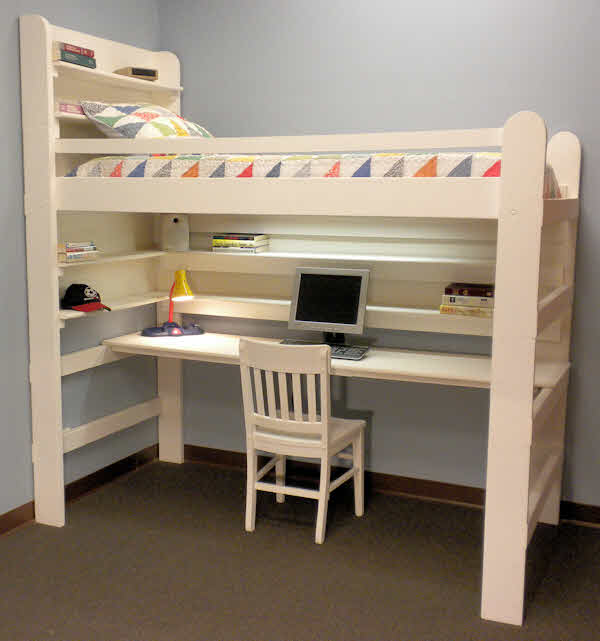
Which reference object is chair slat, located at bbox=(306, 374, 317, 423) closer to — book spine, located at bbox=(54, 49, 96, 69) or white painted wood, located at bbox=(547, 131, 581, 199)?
white painted wood, located at bbox=(547, 131, 581, 199)

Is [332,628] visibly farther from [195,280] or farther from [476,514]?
[195,280]

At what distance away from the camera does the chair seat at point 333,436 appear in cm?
327

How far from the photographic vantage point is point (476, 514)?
3.62 m

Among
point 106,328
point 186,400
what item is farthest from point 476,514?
point 106,328

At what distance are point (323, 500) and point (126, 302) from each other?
1.41 meters

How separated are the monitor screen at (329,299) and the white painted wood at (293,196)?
79cm

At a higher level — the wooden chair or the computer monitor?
the computer monitor

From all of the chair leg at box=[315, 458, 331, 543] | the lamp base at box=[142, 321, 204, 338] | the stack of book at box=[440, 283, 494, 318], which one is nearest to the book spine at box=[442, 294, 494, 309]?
the stack of book at box=[440, 283, 494, 318]

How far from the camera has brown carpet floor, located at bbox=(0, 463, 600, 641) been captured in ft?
8.75

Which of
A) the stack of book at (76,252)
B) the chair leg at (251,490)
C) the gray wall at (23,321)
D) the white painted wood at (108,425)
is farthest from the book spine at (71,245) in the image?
the chair leg at (251,490)

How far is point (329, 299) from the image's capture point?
365 centimetres

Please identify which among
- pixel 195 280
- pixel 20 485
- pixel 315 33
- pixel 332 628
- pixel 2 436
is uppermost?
pixel 315 33

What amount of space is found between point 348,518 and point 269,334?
1.04 m

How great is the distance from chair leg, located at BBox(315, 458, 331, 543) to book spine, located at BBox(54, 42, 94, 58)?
2021 millimetres
